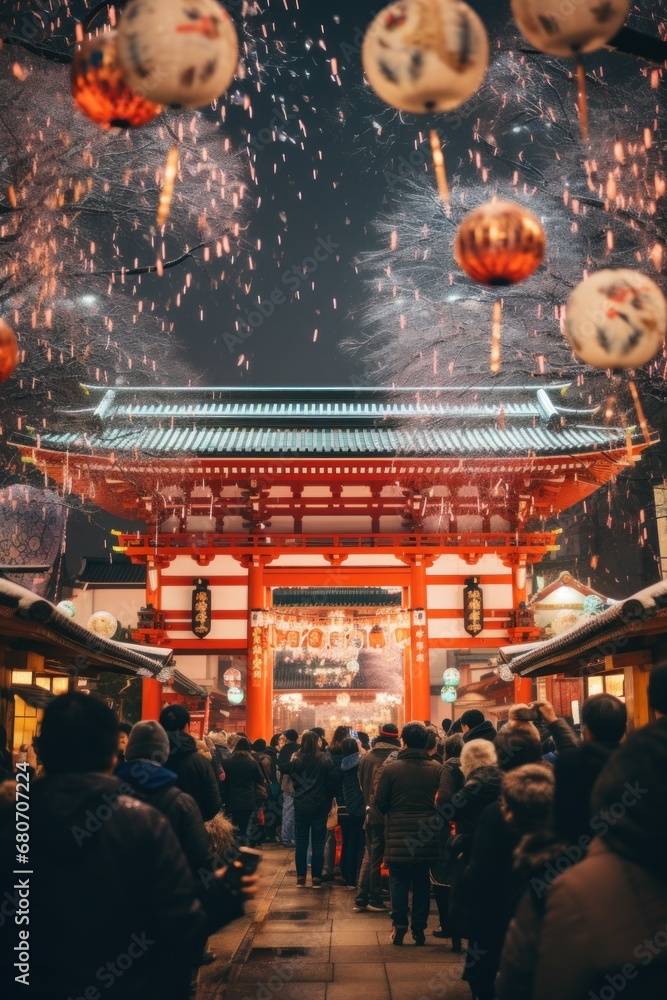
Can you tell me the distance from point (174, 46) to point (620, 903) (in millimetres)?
3497

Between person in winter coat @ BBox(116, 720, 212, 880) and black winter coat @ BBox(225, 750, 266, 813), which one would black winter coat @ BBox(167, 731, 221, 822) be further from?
black winter coat @ BBox(225, 750, 266, 813)

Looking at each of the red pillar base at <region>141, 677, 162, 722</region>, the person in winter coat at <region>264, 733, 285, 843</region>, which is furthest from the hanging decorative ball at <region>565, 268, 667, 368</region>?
the red pillar base at <region>141, 677, 162, 722</region>

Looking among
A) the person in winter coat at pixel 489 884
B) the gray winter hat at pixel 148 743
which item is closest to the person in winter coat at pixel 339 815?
the gray winter hat at pixel 148 743

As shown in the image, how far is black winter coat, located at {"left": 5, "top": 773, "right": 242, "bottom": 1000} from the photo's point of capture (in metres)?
2.71

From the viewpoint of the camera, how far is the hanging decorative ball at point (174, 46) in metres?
3.57

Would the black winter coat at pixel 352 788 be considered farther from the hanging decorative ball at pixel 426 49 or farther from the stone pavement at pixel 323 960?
the hanging decorative ball at pixel 426 49

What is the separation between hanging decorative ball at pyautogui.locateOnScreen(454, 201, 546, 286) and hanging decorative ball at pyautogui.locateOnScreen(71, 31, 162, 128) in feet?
6.33

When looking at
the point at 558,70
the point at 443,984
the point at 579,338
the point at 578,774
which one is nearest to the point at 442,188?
the point at 579,338

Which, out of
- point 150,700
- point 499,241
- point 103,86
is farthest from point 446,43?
point 150,700

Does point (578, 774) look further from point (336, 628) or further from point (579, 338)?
point (336, 628)

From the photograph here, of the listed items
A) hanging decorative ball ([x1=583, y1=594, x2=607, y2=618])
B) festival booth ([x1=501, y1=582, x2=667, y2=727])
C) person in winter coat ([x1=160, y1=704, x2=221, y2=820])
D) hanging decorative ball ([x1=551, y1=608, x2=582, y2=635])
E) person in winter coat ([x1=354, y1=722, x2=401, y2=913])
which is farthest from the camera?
hanging decorative ball ([x1=583, y1=594, x2=607, y2=618])

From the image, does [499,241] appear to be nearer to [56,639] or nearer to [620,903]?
[620,903]

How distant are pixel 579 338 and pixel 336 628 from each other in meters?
19.2

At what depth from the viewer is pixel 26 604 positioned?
25.5 ft
